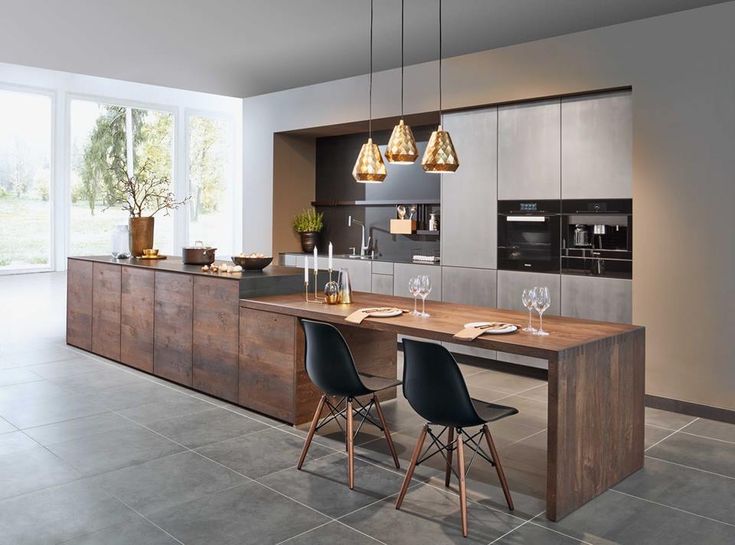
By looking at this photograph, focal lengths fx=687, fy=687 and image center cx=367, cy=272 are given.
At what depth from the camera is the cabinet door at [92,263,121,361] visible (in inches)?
246

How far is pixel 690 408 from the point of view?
497 centimetres

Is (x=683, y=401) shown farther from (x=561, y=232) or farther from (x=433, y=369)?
(x=433, y=369)

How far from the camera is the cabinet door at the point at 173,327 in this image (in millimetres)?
5324

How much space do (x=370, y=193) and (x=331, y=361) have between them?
16.9ft

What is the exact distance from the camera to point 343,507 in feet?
10.6

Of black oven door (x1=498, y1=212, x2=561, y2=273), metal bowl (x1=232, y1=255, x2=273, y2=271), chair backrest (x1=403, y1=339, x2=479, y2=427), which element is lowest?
chair backrest (x1=403, y1=339, x2=479, y2=427)

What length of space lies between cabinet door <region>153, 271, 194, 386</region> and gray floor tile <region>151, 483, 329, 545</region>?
2163 millimetres

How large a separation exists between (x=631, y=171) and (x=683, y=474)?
8.05ft

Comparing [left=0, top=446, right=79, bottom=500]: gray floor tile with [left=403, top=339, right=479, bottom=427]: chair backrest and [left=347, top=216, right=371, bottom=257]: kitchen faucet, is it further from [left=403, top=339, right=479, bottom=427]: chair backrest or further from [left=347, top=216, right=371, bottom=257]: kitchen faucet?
[left=347, top=216, right=371, bottom=257]: kitchen faucet

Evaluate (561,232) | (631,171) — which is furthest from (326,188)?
(631,171)

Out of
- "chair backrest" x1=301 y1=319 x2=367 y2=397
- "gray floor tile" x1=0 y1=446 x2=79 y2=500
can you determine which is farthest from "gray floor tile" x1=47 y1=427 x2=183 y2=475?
"chair backrest" x1=301 y1=319 x2=367 y2=397

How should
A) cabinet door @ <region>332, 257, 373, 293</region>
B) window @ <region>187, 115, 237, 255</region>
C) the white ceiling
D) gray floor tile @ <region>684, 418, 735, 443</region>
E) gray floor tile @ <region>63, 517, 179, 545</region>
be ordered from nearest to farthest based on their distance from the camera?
gray floor tile @ <region>63, 517, 179, 545</region>
gray floor tile @ <region>684, 418, 735, 443</region>
the white ceiling
cabinet door @ <region>332, 257, 373, 293</region>
window @ <region>187, 115, 237, 255</region>

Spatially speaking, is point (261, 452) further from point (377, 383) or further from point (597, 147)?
point (597, 147)

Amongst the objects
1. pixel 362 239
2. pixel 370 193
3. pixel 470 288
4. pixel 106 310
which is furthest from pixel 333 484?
pixel 370 193
